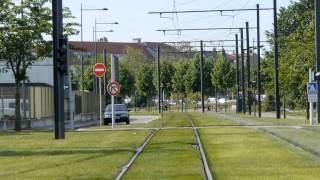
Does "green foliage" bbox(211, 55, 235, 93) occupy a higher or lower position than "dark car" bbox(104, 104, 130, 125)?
higher

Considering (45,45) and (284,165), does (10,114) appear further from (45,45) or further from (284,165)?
(284,165)

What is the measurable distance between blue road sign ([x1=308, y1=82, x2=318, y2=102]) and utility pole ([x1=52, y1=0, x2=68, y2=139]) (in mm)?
13919

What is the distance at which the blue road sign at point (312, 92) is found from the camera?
3825cm

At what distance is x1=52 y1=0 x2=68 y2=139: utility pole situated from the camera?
30.8 m

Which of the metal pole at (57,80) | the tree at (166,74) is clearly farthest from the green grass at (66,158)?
the tree at (166,74)

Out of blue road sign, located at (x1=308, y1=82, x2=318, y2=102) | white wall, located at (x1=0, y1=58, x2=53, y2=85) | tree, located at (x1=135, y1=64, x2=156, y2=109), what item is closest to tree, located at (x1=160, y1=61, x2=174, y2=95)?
tree, located at (x1=135, y1=64, x2=156, y2=109)

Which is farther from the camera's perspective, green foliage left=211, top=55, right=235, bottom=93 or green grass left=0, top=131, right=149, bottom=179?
green foliage left=211, top=55, right=235, bottom=93

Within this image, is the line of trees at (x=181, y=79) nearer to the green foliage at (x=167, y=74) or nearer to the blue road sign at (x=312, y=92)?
the green foliage at (x=167, y=74)

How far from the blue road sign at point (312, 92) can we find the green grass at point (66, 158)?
510 inches

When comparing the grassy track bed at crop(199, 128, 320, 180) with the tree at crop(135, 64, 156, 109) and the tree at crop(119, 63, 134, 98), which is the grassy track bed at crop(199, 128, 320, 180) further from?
the tree at crop(135, 64, 156, 109)

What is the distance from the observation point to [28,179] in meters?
15.1

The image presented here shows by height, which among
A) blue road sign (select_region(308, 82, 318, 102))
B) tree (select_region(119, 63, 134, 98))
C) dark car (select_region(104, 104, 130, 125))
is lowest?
dark car (select_region(104, 104, 130, 125))

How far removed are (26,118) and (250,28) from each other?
35.2 meters

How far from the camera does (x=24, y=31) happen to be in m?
40.2
